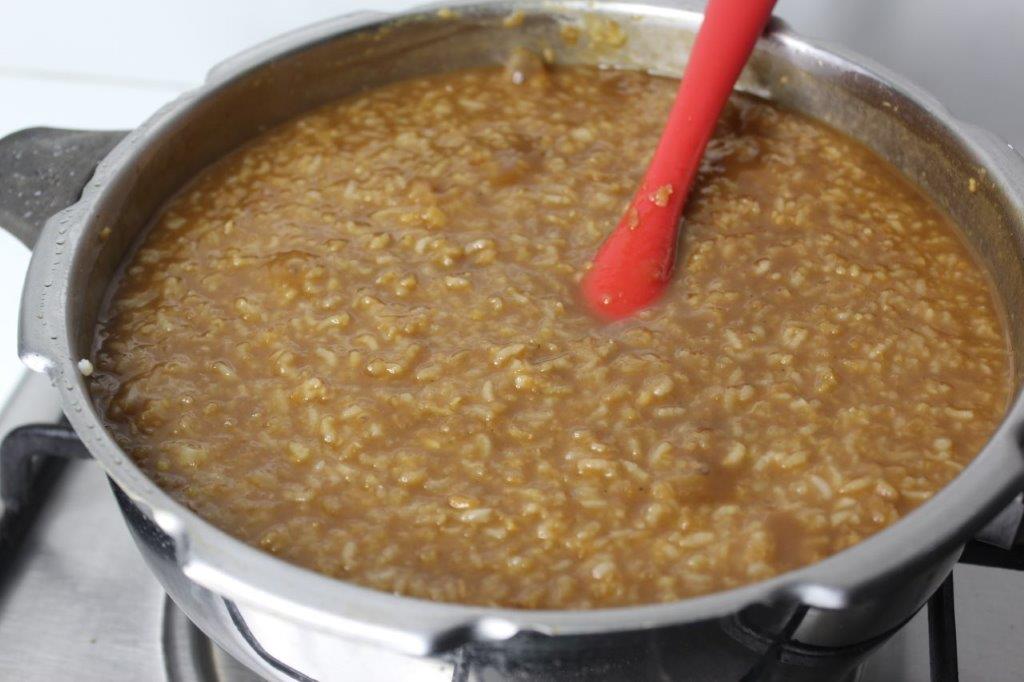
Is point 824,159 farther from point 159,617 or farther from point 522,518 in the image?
point 159,617

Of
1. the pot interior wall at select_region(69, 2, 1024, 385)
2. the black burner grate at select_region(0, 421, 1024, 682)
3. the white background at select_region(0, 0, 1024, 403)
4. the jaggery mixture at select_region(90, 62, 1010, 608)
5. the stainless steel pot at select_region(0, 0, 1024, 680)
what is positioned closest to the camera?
the stainless steel pot at select_region(0, 0, 1024, 680)

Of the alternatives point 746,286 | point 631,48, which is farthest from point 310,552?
point 631,48

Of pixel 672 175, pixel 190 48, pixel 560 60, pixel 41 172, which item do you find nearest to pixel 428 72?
pixel 560 60

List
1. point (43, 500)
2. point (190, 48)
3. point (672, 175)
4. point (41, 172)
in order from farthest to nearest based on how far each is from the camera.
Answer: point (190, 48)
point (43, 500)
point (672, 175)
point (41, 172)

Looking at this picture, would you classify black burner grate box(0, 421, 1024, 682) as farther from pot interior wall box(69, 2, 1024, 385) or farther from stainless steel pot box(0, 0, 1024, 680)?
pot interior wall box(69, 2, 1024, 385)

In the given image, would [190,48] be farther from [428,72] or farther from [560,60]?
[560,60]

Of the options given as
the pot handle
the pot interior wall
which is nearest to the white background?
the pot interior wall
